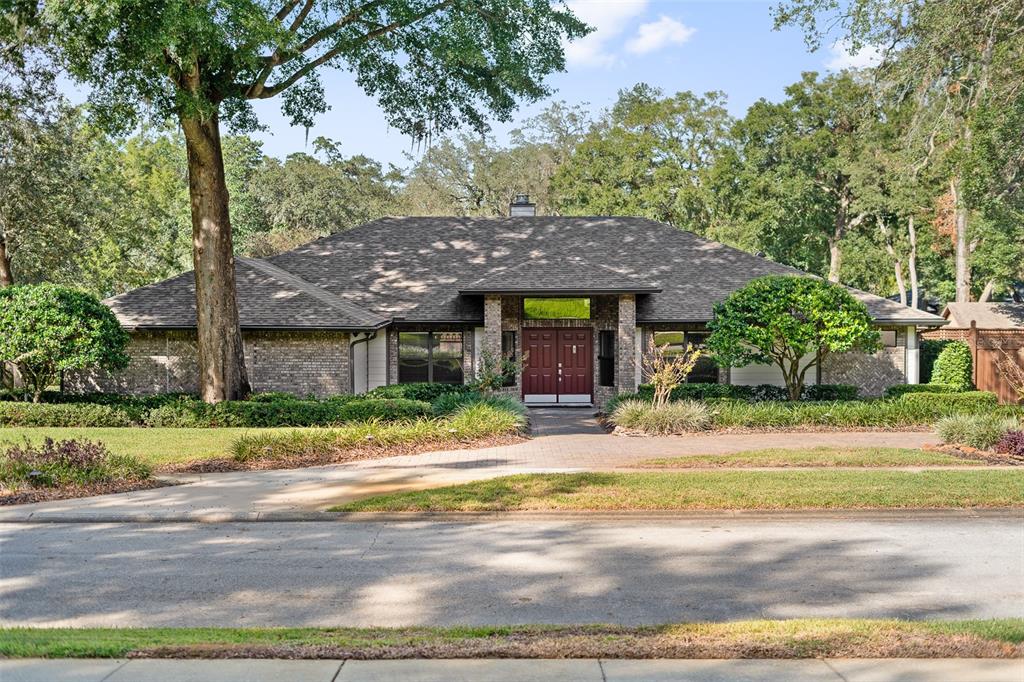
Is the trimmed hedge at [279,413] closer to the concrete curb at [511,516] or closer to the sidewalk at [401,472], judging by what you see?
the sidewalk at [401,472]

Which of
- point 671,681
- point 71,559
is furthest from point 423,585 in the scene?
point 71,559

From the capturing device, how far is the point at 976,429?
54.4 ft

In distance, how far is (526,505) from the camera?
11469 mm

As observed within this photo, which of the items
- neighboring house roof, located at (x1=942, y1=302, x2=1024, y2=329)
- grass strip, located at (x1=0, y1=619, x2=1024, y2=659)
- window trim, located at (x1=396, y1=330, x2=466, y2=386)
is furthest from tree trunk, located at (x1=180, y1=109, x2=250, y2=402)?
neighboring house roof, located at (x1=942, y1=302, x2=1024, y2=329)

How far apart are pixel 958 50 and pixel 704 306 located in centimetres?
990

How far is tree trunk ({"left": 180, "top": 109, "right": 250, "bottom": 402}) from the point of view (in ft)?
66.9

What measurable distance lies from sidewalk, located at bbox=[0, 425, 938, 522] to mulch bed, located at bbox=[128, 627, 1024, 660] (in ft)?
18.3

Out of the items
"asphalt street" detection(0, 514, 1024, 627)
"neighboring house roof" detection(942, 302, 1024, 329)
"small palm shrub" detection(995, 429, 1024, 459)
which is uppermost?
"neighboring house roof" detection(942, 302, 1024, 329)

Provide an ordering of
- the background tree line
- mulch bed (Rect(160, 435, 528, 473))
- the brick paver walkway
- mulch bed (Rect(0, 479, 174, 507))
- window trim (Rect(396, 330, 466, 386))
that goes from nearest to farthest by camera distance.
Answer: the brick paver walkway, mulch bed (Rect(0, 479, 174, 507)), mulch bed (Rect(160, 435, 528, 473)), window trim (Rect(396, 330, 466, 386)), the background tree line

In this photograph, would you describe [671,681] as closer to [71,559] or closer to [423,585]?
[423,585]

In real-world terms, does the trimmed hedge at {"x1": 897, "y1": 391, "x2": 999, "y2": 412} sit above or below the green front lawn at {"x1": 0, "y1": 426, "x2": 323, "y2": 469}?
above

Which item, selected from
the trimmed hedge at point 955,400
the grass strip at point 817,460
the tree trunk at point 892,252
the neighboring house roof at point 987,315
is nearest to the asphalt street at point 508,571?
the grass strip at point 817,460

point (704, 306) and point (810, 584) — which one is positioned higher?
point (704, 306)

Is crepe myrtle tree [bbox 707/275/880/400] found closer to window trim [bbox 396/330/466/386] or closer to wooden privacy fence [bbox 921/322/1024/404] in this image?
wooden privacy fence [bbox 921/322/1024/404]
